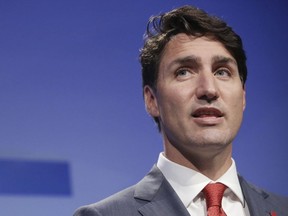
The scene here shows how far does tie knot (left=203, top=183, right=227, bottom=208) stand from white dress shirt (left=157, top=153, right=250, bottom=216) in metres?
0.02

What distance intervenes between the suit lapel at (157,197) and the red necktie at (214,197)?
73 millimetres

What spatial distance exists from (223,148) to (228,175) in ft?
0.28

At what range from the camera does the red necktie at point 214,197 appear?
1475 millimetres

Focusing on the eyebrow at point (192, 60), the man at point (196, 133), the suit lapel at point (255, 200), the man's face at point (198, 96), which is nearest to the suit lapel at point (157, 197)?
the man at point (196, 133)

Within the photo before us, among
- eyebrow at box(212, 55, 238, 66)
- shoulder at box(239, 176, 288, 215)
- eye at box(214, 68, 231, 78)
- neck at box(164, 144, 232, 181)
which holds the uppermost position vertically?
eyebrow at box(212, 55, 238, 66)

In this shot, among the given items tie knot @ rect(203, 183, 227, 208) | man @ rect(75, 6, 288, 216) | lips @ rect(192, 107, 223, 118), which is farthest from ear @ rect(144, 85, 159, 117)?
tie knot @ rect(203, 183, 227, 208)

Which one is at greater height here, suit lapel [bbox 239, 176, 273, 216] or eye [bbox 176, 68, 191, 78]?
eye [bbox 176, 68, 191, 78]

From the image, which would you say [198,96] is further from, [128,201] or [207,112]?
[128,201]

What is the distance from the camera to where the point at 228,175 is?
5.20ft

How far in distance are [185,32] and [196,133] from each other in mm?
379

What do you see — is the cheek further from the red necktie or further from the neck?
A: the red necktie

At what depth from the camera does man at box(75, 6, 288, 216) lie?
4.96 ft

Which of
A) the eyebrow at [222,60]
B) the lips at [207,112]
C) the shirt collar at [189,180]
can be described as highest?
the eyebrow at [222,60]

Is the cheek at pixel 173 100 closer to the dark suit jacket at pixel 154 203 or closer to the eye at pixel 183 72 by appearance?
the eye at pixel 183 72
